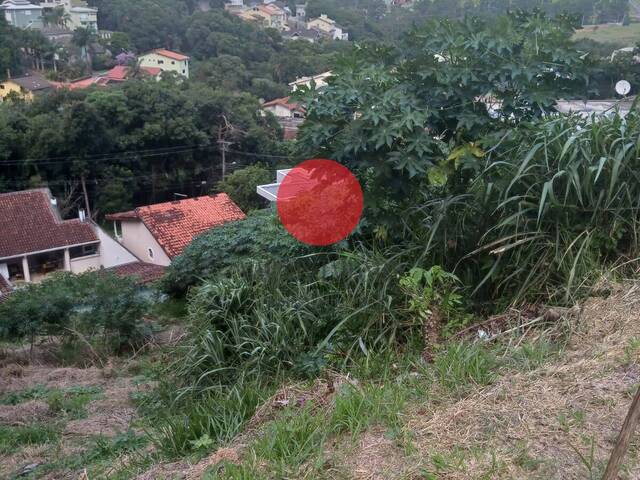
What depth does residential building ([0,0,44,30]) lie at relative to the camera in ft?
152

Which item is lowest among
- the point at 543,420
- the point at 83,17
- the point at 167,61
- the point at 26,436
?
the point at 167,61

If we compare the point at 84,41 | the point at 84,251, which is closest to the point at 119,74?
the point at 84,41

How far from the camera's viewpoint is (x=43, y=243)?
18094mm

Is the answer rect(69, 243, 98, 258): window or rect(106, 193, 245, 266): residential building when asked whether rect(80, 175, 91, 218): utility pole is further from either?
rect(69, 243, 98, 258): window

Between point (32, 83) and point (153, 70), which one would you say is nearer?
point (32, 83)

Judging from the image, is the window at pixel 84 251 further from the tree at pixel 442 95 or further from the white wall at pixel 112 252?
the tree at pixel 442 95

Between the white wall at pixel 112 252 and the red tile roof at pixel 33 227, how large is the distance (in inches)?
9.9

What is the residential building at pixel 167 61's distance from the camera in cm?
3767

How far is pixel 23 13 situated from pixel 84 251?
122 ft

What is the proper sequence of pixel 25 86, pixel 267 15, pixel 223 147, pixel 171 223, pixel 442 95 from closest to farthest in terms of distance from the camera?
pixel 442 95 → pixel 171 223 → pixel 223 147 → pixel 25 86 → pixel 267 15

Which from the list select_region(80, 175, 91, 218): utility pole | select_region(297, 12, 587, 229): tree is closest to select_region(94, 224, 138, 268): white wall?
select_region(80, 175, 91, 218): utility pole

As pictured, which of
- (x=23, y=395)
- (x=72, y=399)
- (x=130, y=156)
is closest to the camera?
(x=72, y=399)

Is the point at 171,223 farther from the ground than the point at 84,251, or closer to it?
farther from the ground

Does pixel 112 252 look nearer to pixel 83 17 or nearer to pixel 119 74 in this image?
pixel 119 74
